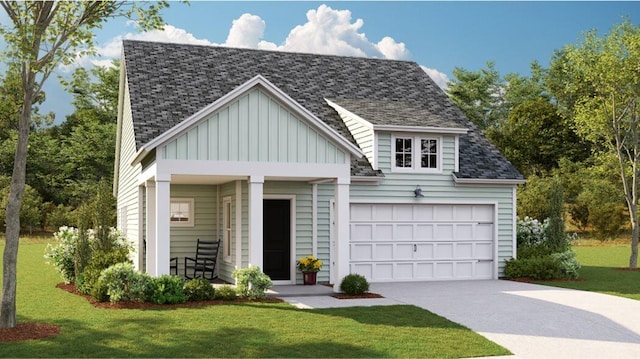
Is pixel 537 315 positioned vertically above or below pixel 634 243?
below

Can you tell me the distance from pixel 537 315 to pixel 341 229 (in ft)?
15.2

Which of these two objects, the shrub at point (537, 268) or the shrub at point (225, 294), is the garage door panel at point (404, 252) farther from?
the shrub at point (225, 294)

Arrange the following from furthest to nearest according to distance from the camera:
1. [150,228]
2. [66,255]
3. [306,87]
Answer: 1. [306,87]
2. [66,255]
3. [150,228]

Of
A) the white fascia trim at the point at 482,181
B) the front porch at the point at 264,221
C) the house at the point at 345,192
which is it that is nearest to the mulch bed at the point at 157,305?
the house at the point at 345,192

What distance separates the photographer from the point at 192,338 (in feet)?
33.7

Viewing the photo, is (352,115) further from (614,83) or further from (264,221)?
(614,83)

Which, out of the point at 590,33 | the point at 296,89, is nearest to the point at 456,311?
the point at 296,89

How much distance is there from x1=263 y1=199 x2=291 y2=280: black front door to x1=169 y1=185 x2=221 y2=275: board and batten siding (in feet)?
6.23

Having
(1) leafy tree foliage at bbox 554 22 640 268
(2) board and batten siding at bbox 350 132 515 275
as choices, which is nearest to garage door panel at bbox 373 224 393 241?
(2) board and batten siding at bbox 350 132 515 275

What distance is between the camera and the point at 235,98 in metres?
14.4

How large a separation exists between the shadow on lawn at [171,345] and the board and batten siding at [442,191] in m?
8.75

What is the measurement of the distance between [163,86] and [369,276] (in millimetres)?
8063

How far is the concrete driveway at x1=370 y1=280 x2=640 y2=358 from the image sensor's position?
10.2 meters

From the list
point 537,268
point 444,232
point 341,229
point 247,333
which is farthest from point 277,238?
point 247,333
